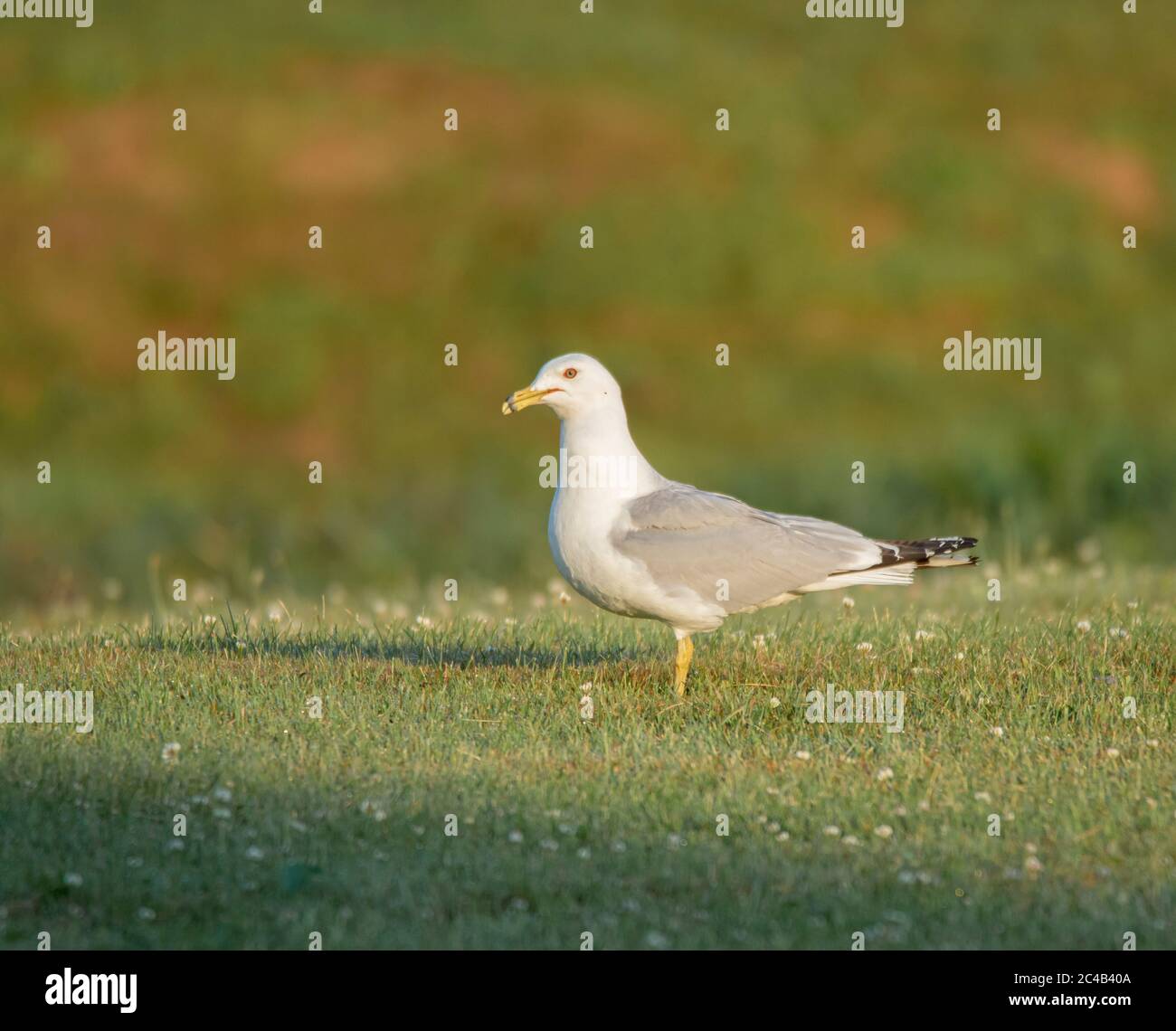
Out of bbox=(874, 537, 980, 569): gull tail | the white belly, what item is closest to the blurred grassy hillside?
bbox=(874, 537, 980, 569): gull tail

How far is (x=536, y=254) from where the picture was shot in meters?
29.6

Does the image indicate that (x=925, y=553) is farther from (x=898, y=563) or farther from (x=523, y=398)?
(x=523, y=398)

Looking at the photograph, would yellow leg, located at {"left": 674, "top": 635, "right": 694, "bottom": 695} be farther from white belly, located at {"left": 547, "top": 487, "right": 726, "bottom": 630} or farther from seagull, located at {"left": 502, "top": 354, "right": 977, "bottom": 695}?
white belly, located at {"left": 547, "top": 487, "right": 726, "bottom": 630}

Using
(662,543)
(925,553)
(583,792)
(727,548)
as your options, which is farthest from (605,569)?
(925,553)

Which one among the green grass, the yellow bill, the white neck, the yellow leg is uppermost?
the yellow bill

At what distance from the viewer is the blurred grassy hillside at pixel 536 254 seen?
72.3 feet

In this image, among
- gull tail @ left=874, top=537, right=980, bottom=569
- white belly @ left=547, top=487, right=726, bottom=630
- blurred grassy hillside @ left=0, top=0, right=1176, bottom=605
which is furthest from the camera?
blurred grassy hillside @ left=0, top=0, right=1176, bottom=605

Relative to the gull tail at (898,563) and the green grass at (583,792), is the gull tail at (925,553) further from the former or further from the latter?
the green grass at (583,792)

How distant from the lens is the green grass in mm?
6336

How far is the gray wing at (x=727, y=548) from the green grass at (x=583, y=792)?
579mm

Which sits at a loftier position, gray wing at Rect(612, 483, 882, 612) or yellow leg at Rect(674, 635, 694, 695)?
gray wing at Rect(612, 483, 882, 612)

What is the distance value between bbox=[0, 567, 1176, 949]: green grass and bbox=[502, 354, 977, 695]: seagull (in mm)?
522

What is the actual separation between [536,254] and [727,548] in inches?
849

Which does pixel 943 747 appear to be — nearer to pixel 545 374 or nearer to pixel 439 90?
pixel 545 374
